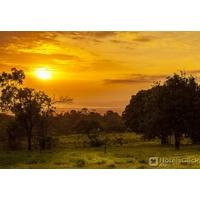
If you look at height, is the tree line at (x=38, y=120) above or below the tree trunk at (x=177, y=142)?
above

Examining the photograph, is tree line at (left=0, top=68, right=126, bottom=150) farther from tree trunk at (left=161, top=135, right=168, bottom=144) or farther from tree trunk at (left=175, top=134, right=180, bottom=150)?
tree trunk at (left=175, top=134, right=180, bottom=150)

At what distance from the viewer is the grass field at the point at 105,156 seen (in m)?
8.18

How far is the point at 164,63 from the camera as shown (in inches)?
321

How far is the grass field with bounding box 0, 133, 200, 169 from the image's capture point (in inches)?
322

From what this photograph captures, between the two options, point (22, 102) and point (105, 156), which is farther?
point (22, 102)

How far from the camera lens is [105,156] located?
326 inches

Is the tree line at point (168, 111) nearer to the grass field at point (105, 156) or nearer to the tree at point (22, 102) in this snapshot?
the grass field at point (105, 156)

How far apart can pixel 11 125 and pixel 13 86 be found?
0.45 meters

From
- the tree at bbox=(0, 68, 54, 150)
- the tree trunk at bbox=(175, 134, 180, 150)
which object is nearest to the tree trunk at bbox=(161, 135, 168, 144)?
the tree trunk at bbox=(175, 134, 180, 150)
